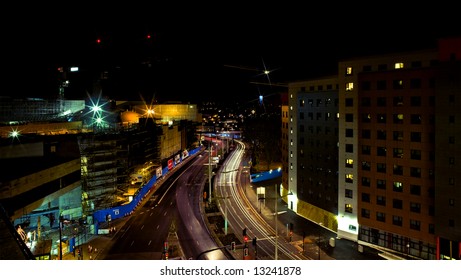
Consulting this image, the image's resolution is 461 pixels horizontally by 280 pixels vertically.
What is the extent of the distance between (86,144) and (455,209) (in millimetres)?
24149

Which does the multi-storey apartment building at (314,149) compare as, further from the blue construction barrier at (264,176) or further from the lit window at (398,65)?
the blue construction barrier at (264,176)

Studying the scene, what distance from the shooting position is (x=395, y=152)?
2303 centimetres

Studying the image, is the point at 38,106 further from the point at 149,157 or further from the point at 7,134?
the point at 149,157

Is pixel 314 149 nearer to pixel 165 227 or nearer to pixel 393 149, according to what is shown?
pixel 393 149

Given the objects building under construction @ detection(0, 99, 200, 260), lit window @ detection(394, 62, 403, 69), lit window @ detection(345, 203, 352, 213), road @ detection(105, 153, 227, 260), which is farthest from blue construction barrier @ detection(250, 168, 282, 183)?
lit window @ detection(394, 62, 403, 69)

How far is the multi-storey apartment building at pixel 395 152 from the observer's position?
67.3ft

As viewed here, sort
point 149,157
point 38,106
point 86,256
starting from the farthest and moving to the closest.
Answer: point 149,157, point 38,106, point 86,256

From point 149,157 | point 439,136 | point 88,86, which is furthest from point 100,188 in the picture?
point 439,136

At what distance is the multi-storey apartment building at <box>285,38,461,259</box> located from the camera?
20.5 m

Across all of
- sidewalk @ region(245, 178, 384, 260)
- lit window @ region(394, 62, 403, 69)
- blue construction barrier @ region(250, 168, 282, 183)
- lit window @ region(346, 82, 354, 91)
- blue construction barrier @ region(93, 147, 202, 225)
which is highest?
lit window @ region(394, 62, 403, 69)

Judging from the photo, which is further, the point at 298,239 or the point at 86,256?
the point at 298,239

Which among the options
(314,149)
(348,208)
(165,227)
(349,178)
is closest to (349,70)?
(314,149)

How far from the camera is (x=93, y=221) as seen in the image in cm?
2728

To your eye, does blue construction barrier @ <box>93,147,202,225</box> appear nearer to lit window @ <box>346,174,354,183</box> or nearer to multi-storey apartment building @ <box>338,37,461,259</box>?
multi-storey apartment building @ <box>338,37,461,259</box>
